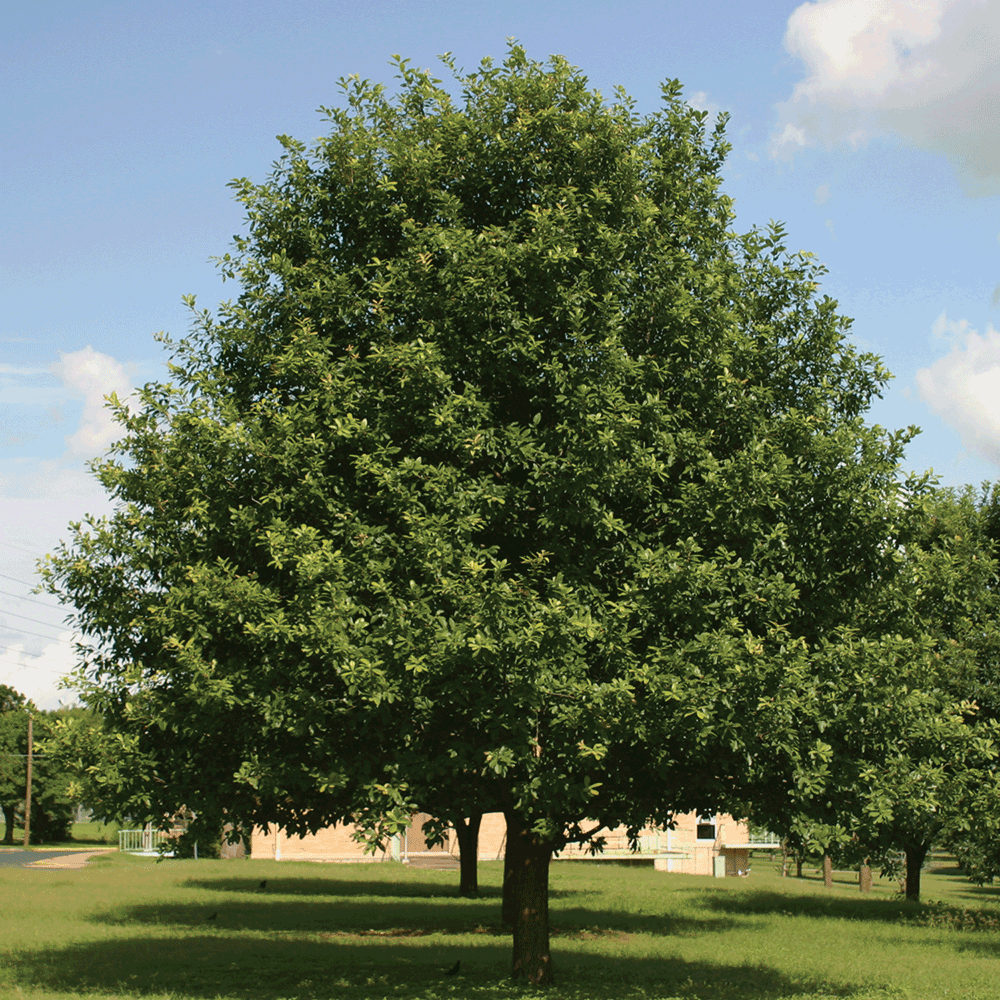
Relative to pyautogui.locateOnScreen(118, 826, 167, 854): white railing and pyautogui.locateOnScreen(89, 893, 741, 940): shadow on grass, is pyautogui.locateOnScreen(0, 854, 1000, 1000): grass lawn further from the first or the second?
pyautogui.locateOnScreen(118, 826, 167, 854): white railing

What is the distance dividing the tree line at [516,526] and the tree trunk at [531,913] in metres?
0.07

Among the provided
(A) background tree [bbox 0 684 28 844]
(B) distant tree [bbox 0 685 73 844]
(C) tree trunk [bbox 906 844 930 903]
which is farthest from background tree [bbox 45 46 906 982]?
(A) background tree [bbox 0 684 28 844]

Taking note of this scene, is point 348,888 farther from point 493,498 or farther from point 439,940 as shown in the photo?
point 493,498

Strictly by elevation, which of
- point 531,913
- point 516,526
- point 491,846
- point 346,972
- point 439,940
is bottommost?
point 491,846

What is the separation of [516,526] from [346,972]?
947cm

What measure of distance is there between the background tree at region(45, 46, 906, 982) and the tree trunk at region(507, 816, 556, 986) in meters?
0.07

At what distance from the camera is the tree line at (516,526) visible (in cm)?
1305

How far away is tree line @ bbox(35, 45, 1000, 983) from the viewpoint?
1305 cm

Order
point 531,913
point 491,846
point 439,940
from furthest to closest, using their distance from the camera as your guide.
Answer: point 491,846
point 439,940
point 531,913

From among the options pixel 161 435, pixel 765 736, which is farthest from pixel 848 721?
pixel 161 435

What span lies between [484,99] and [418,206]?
2154mm

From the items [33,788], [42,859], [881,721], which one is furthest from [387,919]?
[33,788]

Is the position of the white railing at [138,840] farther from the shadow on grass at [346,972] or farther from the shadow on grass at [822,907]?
the shadow on grass at [346,972]

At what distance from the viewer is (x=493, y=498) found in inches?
533
